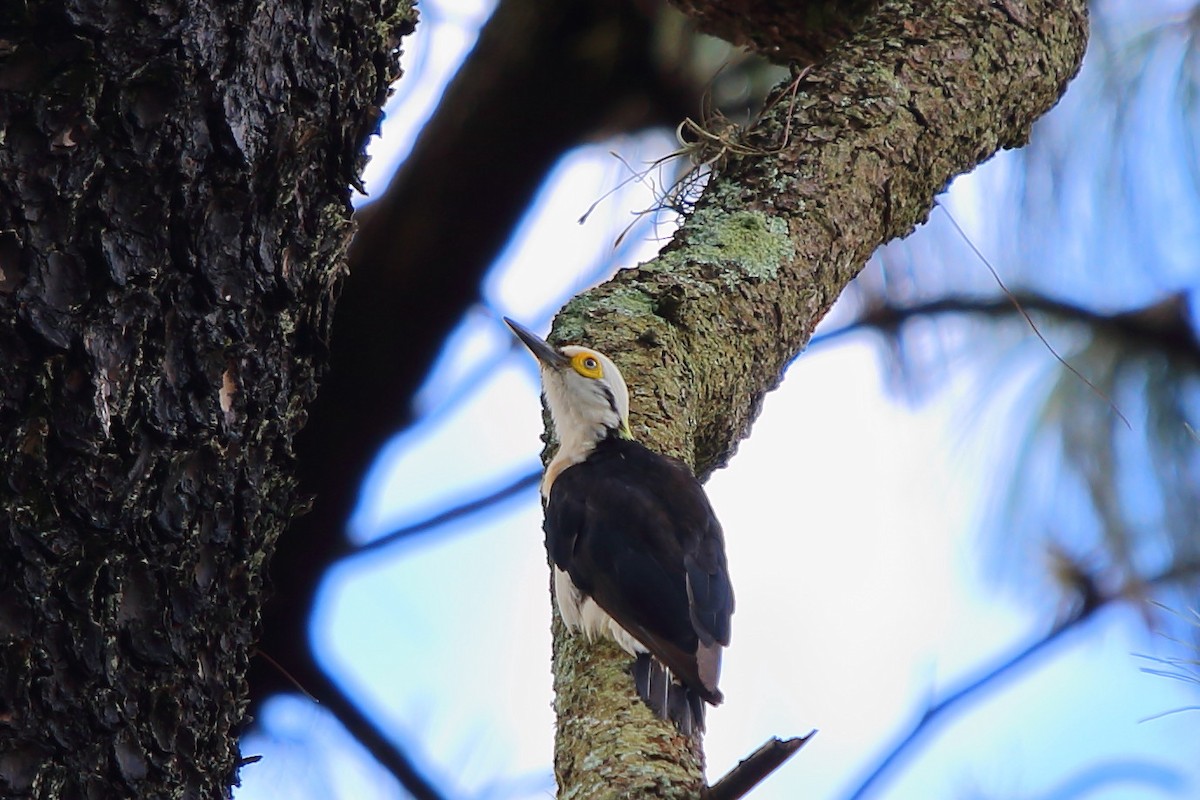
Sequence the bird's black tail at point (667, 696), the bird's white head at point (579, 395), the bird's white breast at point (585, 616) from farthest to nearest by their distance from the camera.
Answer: the bird's white head at point (579, 395) < the bird's white breast at point (585, 616) < the bird's black tail at point (667, 696)

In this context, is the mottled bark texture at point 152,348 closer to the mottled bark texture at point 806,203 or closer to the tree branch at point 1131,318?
the mottled bark texture at point 806,203

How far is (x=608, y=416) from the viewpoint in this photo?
3.15 m

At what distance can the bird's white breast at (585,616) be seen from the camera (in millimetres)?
2375

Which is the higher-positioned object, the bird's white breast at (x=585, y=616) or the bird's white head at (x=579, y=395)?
the bird's white head at (x=579, y=395)

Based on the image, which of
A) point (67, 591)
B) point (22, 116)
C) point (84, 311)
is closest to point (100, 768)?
→ point (67, 591)

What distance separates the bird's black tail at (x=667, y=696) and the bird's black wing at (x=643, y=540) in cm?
34

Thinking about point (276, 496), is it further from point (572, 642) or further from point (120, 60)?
point (572, 642)

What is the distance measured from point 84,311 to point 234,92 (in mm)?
295

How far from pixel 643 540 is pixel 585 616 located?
0.37 metres

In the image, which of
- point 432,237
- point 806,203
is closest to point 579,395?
point 432,237

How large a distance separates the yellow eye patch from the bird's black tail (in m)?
0.79

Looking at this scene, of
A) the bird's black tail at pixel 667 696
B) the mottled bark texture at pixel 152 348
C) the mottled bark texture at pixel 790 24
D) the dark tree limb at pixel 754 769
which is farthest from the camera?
the mottled bark texture at pixel 790 24

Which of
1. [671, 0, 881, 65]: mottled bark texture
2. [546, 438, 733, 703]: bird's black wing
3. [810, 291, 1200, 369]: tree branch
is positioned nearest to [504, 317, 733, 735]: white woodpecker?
[546, 438, 733, 703]: bird's black wing

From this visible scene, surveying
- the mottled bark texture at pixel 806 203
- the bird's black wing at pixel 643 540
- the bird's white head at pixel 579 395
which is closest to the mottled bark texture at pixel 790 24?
the mottled bark texture at pixel 806 203
